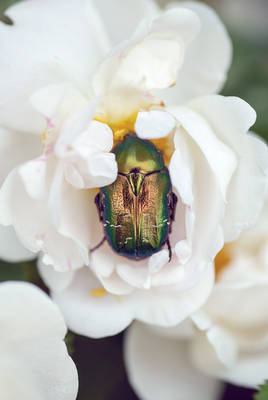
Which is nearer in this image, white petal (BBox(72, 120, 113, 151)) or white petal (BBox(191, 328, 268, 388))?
Result: white petal (BBox(72, 120, 113, 151))

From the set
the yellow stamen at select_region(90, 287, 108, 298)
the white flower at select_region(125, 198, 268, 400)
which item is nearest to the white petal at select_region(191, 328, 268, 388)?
the white flower at select_region(125, 198, 268, 400)

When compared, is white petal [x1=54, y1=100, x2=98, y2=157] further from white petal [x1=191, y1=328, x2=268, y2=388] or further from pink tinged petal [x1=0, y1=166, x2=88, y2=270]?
white petal [x1=191, y1=328, x2=268, y2=388]

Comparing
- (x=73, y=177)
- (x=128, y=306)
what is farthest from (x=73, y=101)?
(x=128, y=306)

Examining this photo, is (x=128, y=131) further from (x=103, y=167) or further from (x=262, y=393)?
(x=262, y=393)

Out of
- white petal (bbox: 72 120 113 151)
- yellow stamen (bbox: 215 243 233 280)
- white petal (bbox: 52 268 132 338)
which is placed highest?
white petal (bbox: 72 120 113 151)

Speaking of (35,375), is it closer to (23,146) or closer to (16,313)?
(16,313)
